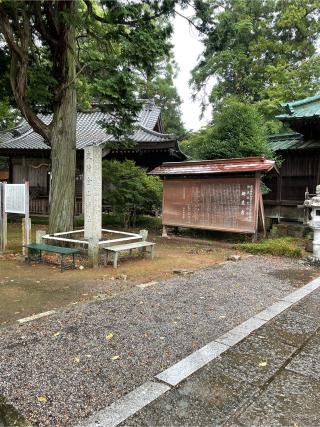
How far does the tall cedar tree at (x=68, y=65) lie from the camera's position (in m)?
7.65

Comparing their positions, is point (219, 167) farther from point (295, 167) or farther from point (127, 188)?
point (127, 188)

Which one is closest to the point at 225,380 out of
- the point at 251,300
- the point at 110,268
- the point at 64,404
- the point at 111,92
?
the point at 64,404

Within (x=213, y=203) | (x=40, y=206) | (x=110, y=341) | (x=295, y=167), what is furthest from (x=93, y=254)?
(x=40, y=206)

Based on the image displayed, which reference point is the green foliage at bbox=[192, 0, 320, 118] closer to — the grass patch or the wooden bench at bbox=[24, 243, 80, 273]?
the grass patch

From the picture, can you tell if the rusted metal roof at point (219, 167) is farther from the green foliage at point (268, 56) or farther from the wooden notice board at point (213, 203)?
the green foliage at point (268, 56)

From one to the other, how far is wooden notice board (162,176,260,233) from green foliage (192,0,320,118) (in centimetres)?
851

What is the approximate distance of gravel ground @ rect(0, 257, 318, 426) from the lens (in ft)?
7.97

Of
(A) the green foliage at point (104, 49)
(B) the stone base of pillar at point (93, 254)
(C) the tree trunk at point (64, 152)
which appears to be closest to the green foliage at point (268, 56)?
(A) the green foliage at point (104, 49)

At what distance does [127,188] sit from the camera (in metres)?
12.6

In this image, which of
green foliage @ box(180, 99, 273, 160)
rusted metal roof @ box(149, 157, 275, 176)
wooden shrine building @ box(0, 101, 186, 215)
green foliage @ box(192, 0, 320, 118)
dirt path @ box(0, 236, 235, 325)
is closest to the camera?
dirt path @ box(0, 236, 235, 325)

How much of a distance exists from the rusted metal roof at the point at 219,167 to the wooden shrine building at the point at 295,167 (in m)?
2.03

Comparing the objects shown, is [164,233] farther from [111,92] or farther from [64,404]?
[64,404]

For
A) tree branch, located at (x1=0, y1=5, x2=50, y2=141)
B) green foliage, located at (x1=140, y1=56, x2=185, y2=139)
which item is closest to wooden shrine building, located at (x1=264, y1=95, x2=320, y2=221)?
tree branch, located at (x1=0, y1=5, x2=50, y2=141)

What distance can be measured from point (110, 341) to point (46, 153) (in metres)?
13.5
